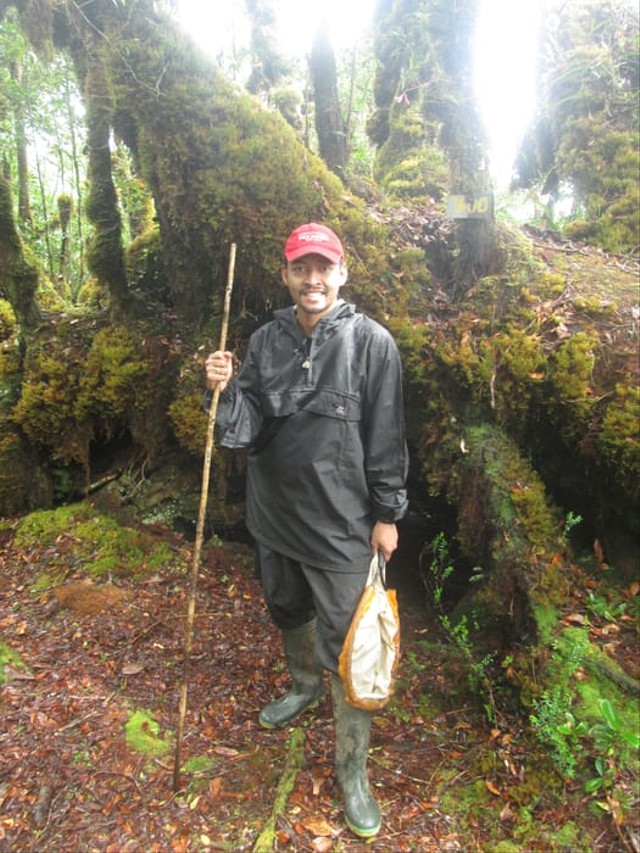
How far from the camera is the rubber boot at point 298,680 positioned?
3704 mm

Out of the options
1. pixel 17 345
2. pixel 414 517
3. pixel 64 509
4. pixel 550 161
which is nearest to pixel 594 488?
pixel 414 517

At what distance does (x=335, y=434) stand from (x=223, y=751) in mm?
2289

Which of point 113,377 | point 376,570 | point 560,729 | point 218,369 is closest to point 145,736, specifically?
point 376,570

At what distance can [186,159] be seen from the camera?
4484mm

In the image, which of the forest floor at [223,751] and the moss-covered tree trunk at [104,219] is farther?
the moss-covered tree trunk at [104,219]

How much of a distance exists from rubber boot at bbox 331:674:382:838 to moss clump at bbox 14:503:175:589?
263 centimetres

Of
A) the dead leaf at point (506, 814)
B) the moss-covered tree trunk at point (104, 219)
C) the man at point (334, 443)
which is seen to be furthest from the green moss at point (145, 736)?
the moss-covered tree trunk at point (104, 219)

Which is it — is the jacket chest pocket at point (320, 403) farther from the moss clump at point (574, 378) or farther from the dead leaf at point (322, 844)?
the dead leaf at point (322, 844)

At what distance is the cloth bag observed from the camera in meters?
2.87

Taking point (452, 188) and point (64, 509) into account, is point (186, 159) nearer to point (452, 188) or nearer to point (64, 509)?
point (452, 188)

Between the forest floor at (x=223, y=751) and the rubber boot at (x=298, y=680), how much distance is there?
102 mm

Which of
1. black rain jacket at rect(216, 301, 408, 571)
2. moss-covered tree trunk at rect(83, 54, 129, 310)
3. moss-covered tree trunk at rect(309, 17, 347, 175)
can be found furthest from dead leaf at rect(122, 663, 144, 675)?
moss-covered tree trunk at rect(309, 17, 347, 175)

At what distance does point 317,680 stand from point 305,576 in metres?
1.10

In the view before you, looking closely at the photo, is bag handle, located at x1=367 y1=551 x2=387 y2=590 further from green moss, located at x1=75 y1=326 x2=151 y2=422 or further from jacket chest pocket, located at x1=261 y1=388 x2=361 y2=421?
green moss, located at x1=75 y1=326 x2=151 y2=422
